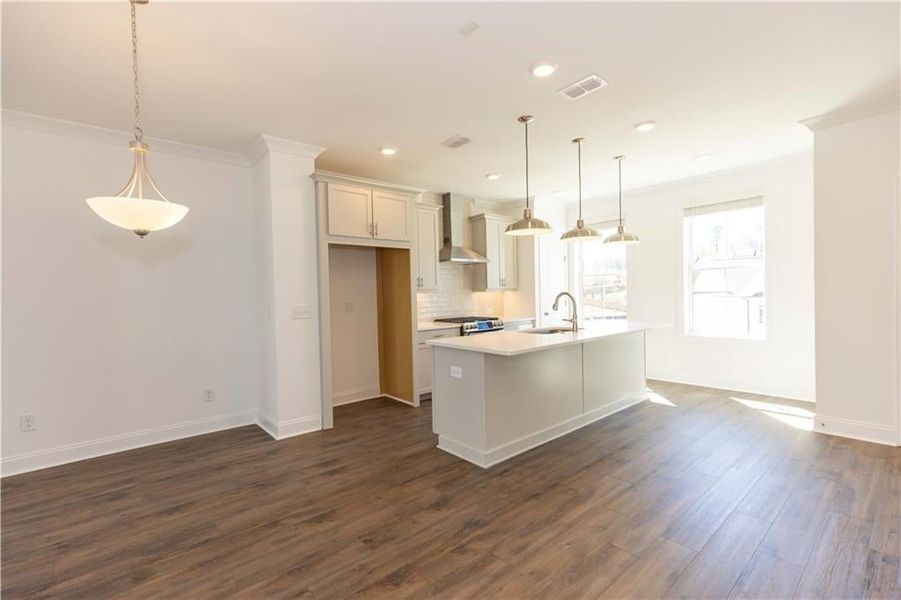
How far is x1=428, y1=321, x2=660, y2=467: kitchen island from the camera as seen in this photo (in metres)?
3.22

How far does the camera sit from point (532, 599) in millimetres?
1806

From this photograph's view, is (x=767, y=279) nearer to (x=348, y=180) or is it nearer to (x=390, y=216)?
(x=390, y=216)

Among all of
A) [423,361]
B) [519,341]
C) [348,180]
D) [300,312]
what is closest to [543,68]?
[519,341]

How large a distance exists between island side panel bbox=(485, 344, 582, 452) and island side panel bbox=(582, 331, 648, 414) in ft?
0.61

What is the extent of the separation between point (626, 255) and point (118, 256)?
6262 mm

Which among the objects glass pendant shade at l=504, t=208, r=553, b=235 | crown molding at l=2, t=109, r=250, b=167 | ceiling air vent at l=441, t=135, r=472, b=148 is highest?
ceiling air vent at l=441, t=135, r=472, b=148

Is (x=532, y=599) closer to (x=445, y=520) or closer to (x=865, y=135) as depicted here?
(x=445, y=520)

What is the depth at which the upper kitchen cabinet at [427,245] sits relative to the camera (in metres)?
5.42

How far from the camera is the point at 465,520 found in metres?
2.44

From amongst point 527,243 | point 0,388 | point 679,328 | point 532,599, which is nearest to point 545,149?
point 527,243

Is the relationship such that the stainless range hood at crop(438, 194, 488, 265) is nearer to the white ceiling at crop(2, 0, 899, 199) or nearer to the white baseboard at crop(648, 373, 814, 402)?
the white ceiling at crop(2, 0, 899, 199)

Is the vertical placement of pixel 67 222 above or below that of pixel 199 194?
below

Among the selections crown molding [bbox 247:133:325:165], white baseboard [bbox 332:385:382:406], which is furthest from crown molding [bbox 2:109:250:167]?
white baseboard [bbox 332:385:382:406]

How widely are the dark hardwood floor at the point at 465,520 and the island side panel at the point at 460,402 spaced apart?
6.2 inches
